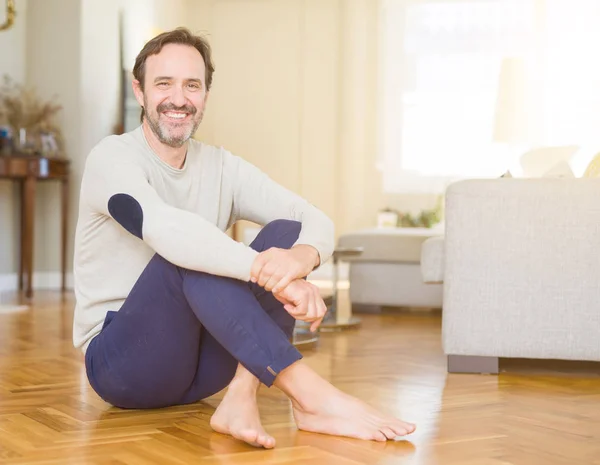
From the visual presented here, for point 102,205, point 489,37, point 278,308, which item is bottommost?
point 278,308

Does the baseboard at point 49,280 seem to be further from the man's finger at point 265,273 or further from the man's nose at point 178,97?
the man's finger at point 265,273

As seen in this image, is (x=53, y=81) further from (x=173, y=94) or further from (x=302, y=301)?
(x=302, y=301)

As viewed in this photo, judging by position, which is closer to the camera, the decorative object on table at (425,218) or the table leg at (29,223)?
the table leg at (29,223)

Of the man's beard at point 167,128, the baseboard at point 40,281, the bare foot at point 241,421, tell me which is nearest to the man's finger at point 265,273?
the bare foot at point 241,421

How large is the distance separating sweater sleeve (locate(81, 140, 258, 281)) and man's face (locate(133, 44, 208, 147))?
0.17m

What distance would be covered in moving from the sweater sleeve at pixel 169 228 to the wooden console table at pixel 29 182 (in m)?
3.87

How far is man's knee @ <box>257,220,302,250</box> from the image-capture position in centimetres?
211

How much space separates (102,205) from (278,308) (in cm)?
47

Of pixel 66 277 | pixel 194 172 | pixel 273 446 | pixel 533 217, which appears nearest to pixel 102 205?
pixel 194 172

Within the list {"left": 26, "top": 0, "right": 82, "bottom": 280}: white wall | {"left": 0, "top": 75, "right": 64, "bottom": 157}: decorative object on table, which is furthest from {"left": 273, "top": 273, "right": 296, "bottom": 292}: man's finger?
{"left": 26, "top": 0, "right": 82, "bottom": 280}: white wall

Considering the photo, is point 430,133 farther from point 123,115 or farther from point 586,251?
point 586,251

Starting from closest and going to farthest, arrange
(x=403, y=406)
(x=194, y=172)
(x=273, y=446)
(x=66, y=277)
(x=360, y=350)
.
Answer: (x=273, y=446) → (x=194, y=172) → (x=403, y=406) → (x=360, y=350) → (x=66, y=277)

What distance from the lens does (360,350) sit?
12.0 ft

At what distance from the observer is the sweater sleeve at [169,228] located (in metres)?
1.85
